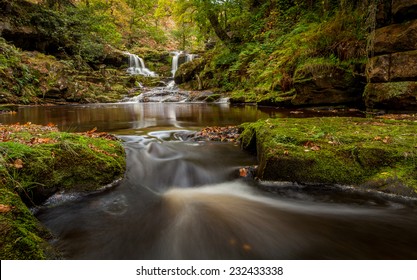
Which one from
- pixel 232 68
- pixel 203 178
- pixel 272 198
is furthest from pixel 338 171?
pixel 232 68

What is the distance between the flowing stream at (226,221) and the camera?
204cm

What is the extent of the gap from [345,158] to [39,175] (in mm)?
3481

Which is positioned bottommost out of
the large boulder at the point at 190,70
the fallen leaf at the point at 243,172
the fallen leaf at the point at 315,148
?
the fallen leaf at the point at 243,172

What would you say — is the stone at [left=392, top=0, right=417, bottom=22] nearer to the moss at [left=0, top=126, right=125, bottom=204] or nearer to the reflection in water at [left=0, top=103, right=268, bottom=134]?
the reflection in water at [left=0, top=103, right=268, bottom=134]

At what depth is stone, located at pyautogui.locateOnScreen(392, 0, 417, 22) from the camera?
6156mm

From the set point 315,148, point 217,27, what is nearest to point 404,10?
point 315,148

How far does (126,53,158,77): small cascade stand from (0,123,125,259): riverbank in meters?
23.4

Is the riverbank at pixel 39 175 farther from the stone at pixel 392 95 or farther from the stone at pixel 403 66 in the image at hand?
the stone at pixel 403 66

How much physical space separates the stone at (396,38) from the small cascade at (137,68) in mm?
21905

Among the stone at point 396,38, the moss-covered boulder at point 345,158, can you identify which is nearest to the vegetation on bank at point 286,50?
the stone at point 396,38

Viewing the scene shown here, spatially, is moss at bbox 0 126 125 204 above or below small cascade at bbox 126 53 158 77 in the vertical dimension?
below

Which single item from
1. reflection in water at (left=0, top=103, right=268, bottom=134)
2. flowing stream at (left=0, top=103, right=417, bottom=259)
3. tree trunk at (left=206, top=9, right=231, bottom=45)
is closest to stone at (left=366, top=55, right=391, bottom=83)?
reflection in water at (left=0, top=103, right=268, bottom=134)

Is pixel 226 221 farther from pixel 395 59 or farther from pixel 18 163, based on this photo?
pixel 395 59

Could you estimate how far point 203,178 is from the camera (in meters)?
3.68
